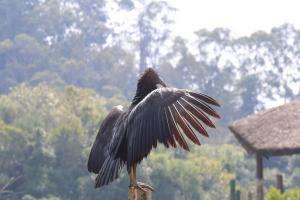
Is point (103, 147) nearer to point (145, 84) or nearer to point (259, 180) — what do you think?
point (145, 84)

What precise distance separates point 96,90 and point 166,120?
36.9 metres

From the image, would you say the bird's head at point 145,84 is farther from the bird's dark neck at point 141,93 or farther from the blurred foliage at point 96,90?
the blurred foliage at point 96,90

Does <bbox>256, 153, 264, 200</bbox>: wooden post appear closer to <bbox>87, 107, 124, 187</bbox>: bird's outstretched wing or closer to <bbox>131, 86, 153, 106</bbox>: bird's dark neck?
<bbox>87, 107, 124, 187</bbox>: bird's outstretched wing

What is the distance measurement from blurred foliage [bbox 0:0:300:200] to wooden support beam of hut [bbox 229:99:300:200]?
8.28m

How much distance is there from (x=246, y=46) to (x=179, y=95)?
39.0m

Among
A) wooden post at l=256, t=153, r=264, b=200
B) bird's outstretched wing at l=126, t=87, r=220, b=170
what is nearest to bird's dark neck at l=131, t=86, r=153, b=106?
bird's outstretched wing at l=126, t=87, r=220, b=170

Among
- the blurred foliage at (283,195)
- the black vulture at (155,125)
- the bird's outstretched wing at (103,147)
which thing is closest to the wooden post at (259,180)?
the blurred foliage at (283,195)

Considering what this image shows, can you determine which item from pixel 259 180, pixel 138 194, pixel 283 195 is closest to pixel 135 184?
pixel 138 194

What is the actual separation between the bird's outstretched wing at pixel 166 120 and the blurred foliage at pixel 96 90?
55.6 feet

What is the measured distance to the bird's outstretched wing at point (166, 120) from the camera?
166 inches

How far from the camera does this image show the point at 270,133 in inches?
560

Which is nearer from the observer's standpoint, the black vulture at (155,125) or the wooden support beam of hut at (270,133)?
the black vulture at (155,125)

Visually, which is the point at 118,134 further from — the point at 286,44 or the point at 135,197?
the point at 286,44

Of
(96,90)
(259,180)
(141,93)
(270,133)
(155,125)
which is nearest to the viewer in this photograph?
(155,125)
